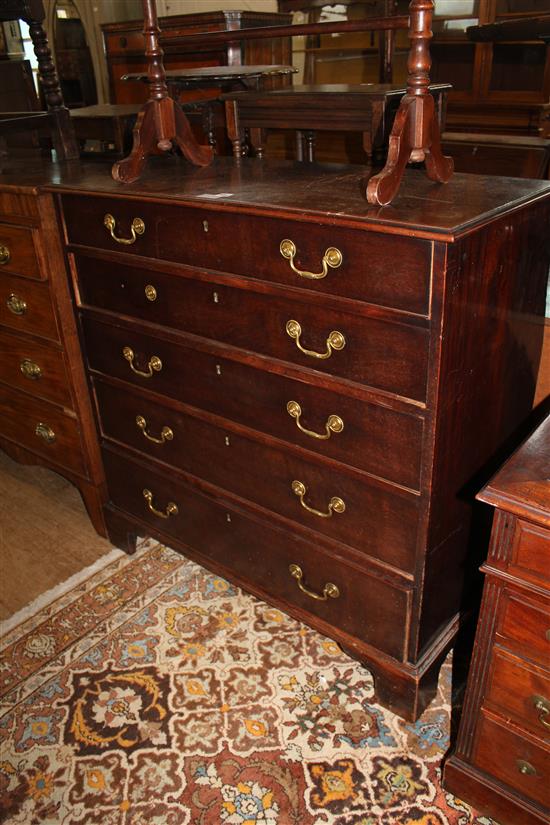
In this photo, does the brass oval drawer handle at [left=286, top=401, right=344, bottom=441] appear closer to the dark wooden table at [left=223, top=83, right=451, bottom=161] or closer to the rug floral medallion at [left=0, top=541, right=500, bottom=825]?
the rug floral medallion at [left=0, top=541, right=500, bottom=825]

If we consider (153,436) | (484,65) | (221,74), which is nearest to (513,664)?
(153,436)

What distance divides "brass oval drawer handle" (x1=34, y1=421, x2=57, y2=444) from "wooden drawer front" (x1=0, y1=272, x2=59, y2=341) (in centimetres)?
36

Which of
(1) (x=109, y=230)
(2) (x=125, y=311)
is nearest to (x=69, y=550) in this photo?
(2) (x=125, y=311)

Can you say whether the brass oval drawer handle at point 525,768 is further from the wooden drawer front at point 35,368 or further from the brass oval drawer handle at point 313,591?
the wooden drawer front at point 35,368

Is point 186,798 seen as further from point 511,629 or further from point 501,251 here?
point 501,251

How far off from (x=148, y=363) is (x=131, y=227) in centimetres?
39

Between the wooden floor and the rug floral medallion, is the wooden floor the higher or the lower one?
the lower one

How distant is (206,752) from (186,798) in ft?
0.41

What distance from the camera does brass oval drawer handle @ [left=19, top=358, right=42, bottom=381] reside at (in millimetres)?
2316

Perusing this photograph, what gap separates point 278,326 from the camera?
5.11 ft

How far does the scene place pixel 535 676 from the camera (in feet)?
4.27

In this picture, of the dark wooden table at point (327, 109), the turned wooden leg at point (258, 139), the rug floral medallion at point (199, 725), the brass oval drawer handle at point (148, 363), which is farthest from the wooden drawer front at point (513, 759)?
the turned wooden leg at point (258, 139)

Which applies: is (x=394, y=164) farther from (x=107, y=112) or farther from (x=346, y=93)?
(x=107, y=112)

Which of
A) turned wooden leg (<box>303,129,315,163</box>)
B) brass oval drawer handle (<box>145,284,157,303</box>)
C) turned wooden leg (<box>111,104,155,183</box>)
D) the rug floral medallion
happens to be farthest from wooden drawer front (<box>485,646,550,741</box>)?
turned wooden leg (<box>303,129,315,163</box>)
